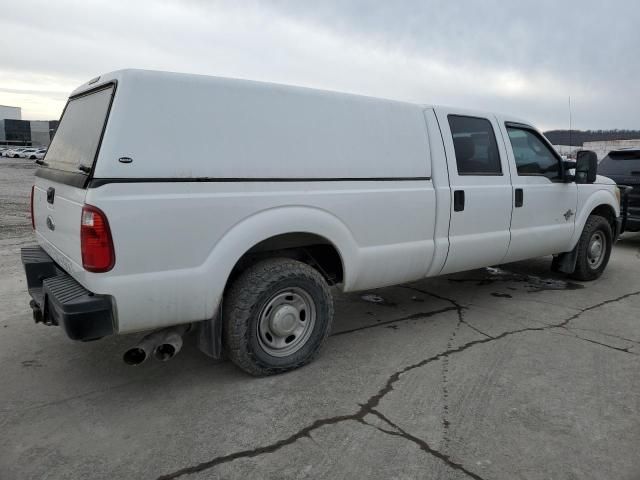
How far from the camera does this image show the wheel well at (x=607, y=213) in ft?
21.1

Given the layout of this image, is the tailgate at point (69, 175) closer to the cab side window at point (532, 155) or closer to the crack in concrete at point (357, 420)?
the crack in concrete at point (357, 420)

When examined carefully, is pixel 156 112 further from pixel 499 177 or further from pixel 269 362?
pixel 499 177

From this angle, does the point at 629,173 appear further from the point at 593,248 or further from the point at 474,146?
the point at 474,146

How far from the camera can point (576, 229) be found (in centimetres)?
598

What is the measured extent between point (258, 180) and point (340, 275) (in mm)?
1205

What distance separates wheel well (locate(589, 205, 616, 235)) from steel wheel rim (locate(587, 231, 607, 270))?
26 cm

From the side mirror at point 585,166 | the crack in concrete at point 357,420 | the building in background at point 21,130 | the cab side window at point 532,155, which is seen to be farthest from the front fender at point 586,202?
the building in background at point 21,130

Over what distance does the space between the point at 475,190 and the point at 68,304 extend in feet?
11.4

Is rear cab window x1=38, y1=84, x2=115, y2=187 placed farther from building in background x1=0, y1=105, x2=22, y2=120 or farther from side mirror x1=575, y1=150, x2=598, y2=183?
building in background x1=0, y1=105, x2=22, y2=120

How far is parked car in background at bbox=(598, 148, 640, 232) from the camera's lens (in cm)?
877

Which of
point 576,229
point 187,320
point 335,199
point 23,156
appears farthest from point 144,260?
point 23,156

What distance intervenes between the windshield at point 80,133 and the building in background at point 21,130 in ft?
296

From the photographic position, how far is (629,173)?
29.5ft

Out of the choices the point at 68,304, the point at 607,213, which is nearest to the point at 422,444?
the point at 68,304
